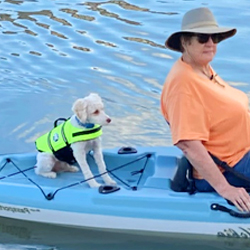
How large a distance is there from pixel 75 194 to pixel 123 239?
41 centimetres

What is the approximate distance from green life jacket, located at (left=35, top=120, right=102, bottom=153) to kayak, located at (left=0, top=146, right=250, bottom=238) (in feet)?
0.68

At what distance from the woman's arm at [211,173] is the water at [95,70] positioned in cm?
39

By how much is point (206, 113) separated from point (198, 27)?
0.46 metres

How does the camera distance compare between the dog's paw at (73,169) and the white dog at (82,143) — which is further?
the dog's paw at (73,169)

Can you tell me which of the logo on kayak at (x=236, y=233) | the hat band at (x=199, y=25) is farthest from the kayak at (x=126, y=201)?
the hat band at (x=199, y=25)

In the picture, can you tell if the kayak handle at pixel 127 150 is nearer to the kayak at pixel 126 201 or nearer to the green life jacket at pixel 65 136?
the kayak at pixel 126 201

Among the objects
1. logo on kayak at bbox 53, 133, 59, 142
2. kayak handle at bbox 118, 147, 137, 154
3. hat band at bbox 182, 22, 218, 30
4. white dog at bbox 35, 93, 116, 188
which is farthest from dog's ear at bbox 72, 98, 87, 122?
hat band at bbox 182, 22, 218, 30

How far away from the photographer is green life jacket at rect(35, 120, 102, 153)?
4527 millimetres

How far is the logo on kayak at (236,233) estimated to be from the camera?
4.17 metres

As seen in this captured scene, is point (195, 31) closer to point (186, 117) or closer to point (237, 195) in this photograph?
point (186, 117)

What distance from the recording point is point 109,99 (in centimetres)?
668

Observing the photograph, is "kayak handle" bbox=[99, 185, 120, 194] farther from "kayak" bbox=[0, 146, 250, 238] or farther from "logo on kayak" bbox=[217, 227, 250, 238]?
"logo on kayak" bbox=[217, 227, 250, 238]

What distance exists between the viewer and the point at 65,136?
4590 mm

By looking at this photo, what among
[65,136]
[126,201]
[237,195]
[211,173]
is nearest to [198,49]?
[211,173]
